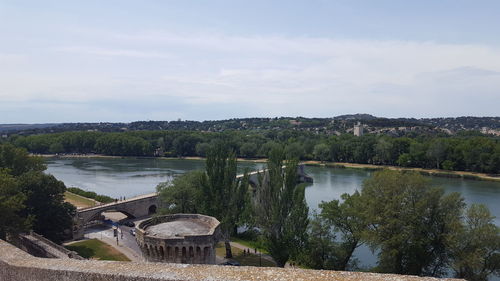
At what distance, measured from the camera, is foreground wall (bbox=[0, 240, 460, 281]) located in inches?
329

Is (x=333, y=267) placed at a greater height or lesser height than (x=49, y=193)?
lesser

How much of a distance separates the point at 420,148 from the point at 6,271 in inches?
2953

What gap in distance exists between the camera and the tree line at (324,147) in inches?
2756

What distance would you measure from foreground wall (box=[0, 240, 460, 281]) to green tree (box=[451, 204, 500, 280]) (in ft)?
44.3

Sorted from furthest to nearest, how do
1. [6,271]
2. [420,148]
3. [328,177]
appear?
[420,148] < [328,177] < [6,271]

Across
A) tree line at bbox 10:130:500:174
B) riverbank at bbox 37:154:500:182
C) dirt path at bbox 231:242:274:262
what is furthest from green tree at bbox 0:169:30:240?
riverbank at bbox 37:154:500:182

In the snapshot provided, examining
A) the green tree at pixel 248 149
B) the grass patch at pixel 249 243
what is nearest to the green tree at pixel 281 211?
the grass patch at pixel 249 243

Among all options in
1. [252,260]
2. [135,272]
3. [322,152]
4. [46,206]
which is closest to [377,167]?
[322,152]

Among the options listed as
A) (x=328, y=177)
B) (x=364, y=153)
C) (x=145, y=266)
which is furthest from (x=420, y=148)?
(x=145, y=266)

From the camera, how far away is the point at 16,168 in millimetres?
31812

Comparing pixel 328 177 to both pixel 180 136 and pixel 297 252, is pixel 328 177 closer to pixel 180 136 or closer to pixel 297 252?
pixel 297 252

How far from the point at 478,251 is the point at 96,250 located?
21924 millimetres

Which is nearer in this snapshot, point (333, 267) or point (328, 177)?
point (333, 267)

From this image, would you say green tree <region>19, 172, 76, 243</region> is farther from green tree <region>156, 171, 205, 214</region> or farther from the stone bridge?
green tree <region>156, 171, 205, 214</region>
